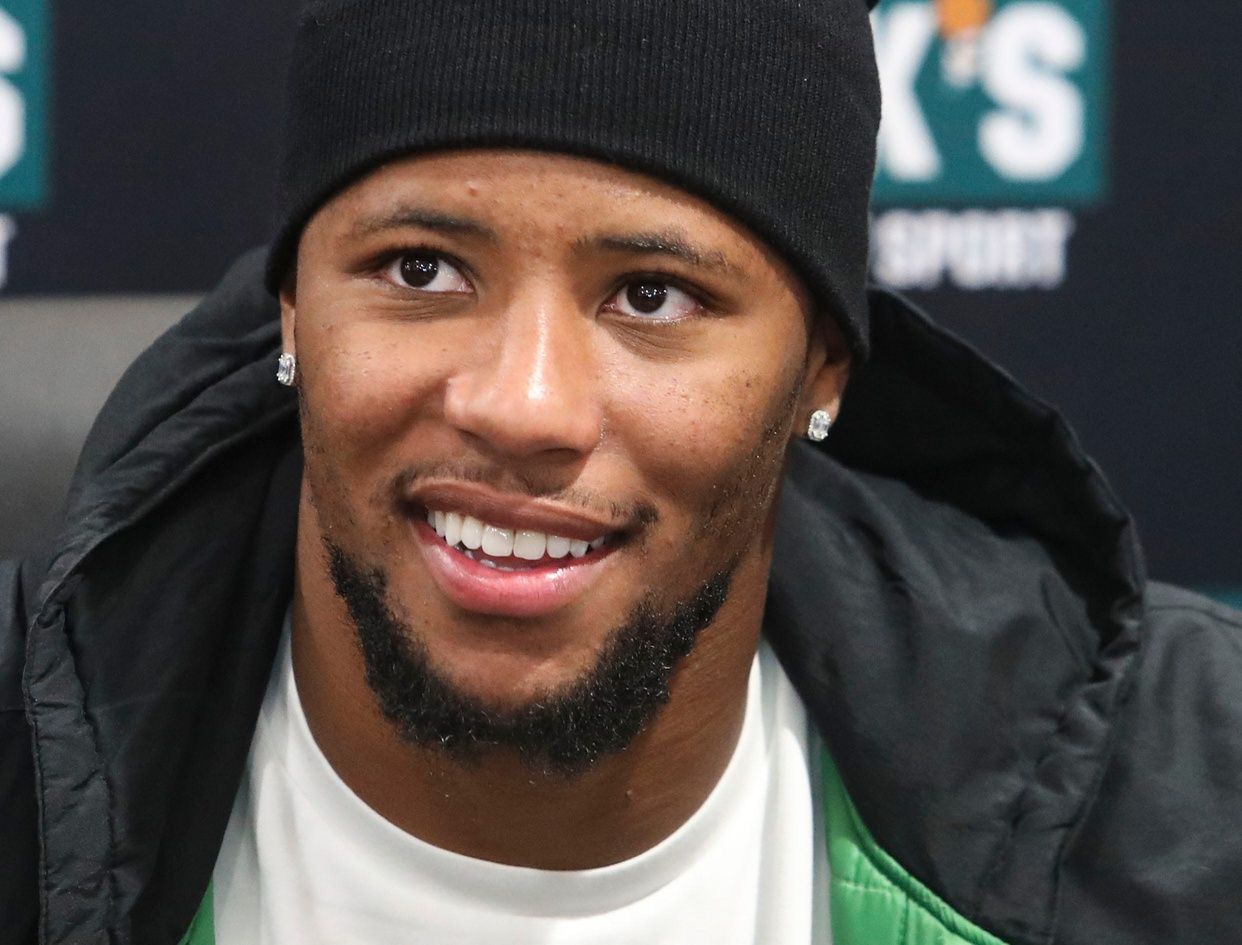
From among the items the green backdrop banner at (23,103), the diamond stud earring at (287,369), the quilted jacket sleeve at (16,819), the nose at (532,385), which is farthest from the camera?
the green backdrop banner at (23,103)

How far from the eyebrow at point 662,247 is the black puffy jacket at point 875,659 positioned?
278mm

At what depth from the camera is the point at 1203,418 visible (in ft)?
6.91

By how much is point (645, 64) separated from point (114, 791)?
0.61 m

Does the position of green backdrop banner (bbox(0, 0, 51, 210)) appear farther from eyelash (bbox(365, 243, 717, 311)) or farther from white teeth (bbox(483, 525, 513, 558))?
white teeth (bbox(483, 525, 513, 558))

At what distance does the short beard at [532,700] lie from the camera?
1.06 meters

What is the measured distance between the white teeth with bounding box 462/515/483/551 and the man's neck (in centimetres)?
15

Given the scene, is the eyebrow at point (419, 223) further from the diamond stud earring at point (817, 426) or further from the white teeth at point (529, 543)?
the diamond stud earring at point (817, 426)

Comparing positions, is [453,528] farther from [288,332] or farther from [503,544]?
[288,332]

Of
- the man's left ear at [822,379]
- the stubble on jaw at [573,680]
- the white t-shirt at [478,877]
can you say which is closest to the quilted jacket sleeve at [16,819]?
the white t-shirt at [478,877]

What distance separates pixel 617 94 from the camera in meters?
1.03

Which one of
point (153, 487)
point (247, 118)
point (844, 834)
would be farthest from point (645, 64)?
point (247, 118)

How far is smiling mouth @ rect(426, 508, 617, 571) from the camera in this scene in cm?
103

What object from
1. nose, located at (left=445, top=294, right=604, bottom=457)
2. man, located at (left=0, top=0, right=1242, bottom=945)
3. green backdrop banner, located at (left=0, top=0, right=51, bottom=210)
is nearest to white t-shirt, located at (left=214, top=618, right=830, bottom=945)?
man, located at (left=0, top=0, right=1242, bottom=945)

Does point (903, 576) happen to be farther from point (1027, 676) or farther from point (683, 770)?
point (683, 770)
